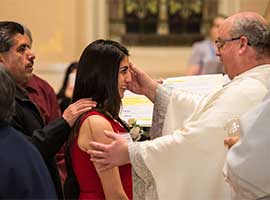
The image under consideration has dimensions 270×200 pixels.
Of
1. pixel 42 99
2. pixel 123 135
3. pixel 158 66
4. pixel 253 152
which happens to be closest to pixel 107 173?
pixel 123 135

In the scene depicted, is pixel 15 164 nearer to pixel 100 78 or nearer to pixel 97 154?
pixel 97 154

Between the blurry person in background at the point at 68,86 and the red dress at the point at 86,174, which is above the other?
the red dress at the point at 86,174

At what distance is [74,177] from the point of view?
358cm

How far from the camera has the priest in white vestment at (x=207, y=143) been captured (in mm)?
3494

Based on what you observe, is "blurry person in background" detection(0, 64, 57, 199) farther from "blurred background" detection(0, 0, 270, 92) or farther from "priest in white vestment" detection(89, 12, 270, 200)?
"blurred background" detection(0, 0, 270, 92)

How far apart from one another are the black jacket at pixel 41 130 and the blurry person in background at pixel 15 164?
74 cm

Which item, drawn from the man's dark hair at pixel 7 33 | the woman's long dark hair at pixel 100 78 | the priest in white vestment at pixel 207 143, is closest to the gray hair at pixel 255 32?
the priest in white vestment at pixel 207 143

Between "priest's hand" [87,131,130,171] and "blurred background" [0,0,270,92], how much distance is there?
5102 mm

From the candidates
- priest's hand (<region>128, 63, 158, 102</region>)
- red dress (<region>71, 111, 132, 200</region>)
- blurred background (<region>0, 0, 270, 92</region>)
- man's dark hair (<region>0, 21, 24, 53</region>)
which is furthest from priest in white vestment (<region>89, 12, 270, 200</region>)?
blurred background (<region>0, 0, 270, 92</region>)

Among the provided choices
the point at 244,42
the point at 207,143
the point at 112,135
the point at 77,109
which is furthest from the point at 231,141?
the point at 77,109

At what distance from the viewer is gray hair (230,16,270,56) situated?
3602 mm

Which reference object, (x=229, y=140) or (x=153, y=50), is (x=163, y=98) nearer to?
(x=229, y=140)

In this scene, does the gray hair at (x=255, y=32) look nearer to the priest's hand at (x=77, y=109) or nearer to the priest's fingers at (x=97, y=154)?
the priest's hand at (x=77, y=109)

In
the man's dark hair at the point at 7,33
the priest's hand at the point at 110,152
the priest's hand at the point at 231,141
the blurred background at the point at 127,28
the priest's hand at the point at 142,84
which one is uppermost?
the man's dark hair at the point at 7,33
